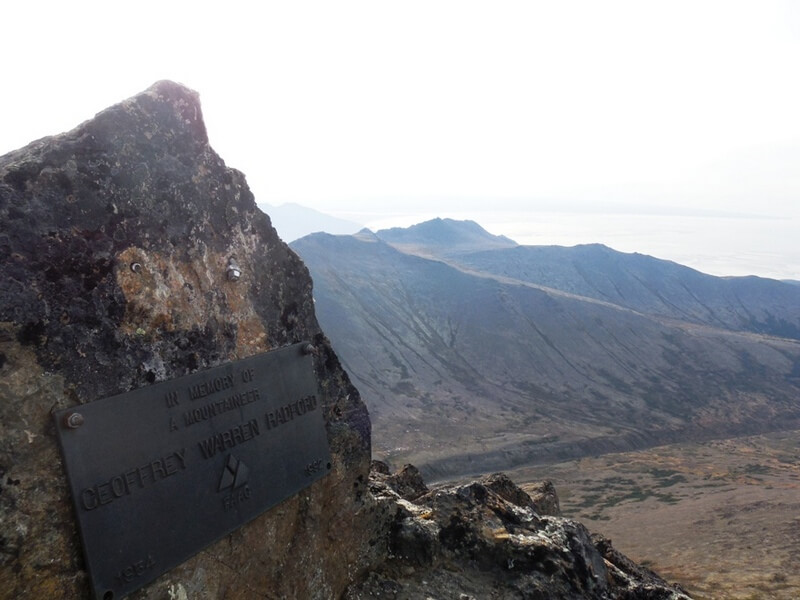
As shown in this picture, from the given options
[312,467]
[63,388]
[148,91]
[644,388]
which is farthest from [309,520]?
[644,388]

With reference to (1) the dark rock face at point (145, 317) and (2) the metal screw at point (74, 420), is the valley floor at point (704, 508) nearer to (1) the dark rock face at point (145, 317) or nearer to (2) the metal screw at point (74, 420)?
(1) the dark rock face at point (145, 317)

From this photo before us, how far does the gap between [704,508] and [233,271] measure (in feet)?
161

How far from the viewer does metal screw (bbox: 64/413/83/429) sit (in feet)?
13.1

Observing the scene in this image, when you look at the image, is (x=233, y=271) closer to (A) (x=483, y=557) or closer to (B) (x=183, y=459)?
(B) (x=183, y=459)

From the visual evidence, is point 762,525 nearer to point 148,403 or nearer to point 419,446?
point 419,446

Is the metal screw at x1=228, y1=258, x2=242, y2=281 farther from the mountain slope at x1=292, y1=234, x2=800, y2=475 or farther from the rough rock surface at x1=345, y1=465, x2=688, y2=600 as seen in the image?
the mountain slope at x1=292, y1=234, x2=800, y2=475

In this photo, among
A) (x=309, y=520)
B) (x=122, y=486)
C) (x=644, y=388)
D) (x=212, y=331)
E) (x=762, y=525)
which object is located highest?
(x=212, y=331)

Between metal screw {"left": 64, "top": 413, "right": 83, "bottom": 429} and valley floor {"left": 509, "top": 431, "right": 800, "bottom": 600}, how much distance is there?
24.2 metres

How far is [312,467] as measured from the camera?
6066 millimetres

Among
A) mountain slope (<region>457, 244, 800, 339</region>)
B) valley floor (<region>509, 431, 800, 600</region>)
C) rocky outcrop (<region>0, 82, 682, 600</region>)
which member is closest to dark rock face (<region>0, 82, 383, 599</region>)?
rocky outcrop (<region>0, 82, 682, 600</region>)

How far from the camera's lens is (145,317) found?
478 cm

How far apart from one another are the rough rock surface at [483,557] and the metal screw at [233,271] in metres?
3.38

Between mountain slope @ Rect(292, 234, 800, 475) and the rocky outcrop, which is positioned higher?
the rocky outcrop

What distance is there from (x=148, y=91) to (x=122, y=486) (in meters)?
3.64
